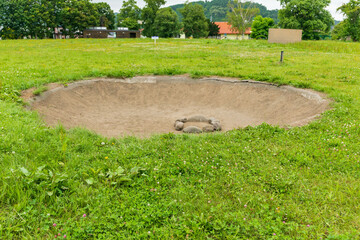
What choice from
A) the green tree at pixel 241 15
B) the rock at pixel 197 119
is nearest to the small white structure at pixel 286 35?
the rock at pixel 197 119

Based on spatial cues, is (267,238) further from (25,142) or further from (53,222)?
(25,142)

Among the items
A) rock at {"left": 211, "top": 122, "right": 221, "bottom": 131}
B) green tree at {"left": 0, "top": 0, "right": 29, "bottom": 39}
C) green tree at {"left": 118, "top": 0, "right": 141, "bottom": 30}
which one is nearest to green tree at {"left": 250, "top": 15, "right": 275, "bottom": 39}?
green tree at {"left": 118, "top": 0, "right": 141, "bottom": 30}

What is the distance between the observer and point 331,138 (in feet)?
20.6

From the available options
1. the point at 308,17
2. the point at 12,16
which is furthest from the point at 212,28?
the point at 12,16

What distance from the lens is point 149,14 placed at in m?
71.5

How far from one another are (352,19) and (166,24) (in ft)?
129

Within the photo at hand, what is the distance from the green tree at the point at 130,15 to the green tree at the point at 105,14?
370cm

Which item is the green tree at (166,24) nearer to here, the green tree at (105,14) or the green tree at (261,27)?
the green tree at (261,27)

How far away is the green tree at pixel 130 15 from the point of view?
79.0 metres

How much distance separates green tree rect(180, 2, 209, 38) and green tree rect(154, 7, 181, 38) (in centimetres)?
604

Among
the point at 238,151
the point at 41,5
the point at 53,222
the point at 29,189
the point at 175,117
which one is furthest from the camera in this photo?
the point at 41,5

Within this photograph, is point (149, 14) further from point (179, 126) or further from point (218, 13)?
point (218, 13)

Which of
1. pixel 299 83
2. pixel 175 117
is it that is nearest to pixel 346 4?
pixel 299 83

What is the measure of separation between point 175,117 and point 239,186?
259 inches
